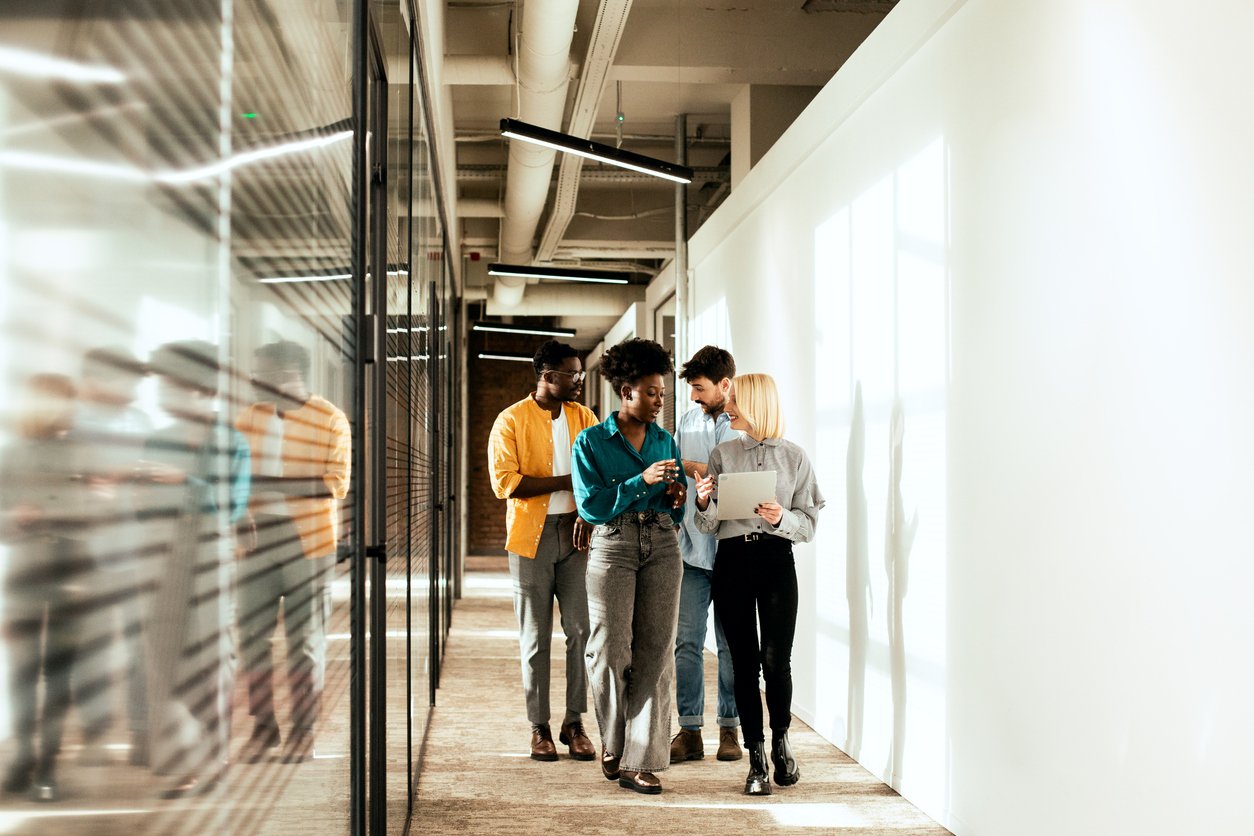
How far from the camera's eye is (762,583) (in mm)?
3578

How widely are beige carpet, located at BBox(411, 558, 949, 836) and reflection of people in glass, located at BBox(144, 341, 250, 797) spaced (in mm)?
2506

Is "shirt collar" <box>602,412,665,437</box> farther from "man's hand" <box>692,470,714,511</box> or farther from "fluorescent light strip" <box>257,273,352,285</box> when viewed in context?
"fluorescent light strip" <box>257,273,352,285</box>

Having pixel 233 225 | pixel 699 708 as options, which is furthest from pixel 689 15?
pixel 233 225

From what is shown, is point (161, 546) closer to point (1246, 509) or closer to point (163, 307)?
point (163, 307)

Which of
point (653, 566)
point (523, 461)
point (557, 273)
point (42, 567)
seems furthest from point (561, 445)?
point (557, 273)

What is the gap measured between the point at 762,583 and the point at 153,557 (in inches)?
121

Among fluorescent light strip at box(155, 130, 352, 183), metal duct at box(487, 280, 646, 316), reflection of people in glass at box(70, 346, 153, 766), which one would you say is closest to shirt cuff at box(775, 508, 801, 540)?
fluorescent light strip at box(155, 130, 352, 183)

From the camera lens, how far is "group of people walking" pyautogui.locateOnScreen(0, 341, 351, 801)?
492 millimetres

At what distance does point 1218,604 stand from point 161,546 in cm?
201

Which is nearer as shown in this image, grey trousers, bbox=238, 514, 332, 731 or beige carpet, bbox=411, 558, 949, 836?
Answer: grey trousers, bbox=238, 514, 332, 731

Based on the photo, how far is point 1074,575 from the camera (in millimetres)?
2477

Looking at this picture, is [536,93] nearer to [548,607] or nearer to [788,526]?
[548,607]

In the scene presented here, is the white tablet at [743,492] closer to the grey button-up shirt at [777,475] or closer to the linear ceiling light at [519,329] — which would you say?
the grey button-up shirt at [777,475]

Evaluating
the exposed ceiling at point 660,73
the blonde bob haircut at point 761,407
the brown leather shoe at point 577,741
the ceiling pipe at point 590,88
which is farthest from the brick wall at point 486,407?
the blonde bob haircut at point 761,407
